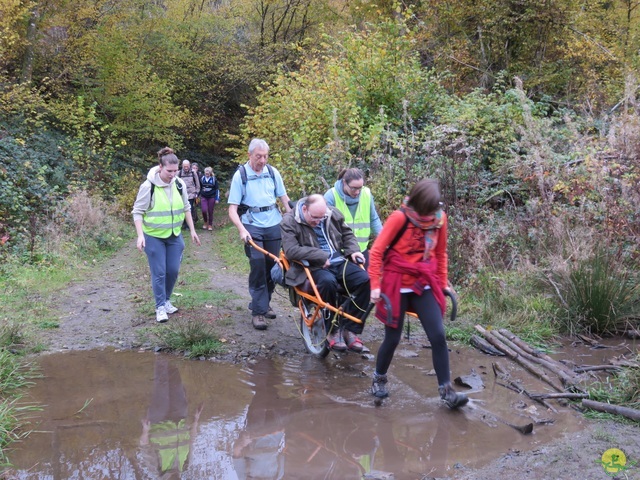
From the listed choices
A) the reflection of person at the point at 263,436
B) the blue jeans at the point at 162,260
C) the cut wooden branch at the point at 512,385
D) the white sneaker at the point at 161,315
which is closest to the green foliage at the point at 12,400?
the reflection of person at the point at 263,436

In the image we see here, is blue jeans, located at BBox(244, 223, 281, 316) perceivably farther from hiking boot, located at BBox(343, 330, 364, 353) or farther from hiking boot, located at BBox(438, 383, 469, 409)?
hiking boot, located at BBox(438, 383, 469, 409)

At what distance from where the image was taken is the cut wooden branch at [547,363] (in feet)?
16.1

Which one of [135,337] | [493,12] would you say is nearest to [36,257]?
[135,337]

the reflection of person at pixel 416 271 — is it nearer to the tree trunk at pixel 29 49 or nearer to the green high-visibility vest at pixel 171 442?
the green high-visibility vest at pixel 171 442

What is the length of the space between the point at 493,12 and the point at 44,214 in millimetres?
11923

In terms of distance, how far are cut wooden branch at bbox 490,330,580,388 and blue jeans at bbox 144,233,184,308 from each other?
3.79 m

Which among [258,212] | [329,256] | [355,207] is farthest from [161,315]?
[355,207]

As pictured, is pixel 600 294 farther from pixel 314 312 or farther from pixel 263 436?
pixel 263 436

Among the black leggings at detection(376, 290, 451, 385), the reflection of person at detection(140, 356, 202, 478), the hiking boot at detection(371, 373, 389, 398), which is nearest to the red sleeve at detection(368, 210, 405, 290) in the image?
the black leggings at detection(376, 290, 451, 385)

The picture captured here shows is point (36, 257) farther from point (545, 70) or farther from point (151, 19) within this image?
point (151, 19)

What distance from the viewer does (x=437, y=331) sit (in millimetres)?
4457

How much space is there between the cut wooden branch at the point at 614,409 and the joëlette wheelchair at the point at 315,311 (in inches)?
76.5

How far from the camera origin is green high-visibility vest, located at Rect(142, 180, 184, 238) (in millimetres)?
6590

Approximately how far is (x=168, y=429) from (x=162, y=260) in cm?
→ 286
